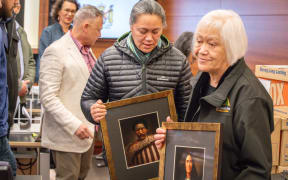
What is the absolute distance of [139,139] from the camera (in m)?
1.94

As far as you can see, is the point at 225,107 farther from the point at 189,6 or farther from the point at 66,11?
the point at 189,6

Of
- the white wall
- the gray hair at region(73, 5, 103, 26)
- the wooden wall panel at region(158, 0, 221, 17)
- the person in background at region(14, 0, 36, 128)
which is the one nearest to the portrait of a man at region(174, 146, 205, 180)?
the gray hair at region(73, 5, 103, 26)

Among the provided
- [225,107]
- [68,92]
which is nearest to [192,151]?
[225,107]

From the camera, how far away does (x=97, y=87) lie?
7.14 ft

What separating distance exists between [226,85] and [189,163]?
31 centimetres

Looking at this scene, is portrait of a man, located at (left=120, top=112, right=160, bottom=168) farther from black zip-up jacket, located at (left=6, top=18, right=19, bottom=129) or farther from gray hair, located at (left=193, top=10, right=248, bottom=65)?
black zip-up jacket, located at (left=6, top=18, right=19, bottom=129)

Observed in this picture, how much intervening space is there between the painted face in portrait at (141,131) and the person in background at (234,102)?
0.34 meters

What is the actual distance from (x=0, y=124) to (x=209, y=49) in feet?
4.42

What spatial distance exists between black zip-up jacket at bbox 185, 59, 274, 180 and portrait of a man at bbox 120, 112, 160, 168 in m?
0.44

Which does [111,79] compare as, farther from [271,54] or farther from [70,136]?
[271,54]

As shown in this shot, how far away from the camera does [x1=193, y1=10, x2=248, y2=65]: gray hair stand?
1.47 metres

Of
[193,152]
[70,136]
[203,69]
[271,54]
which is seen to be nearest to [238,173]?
[193,152]

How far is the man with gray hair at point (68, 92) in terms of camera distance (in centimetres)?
282

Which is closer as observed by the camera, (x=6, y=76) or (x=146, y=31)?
(x=146, y=31)
